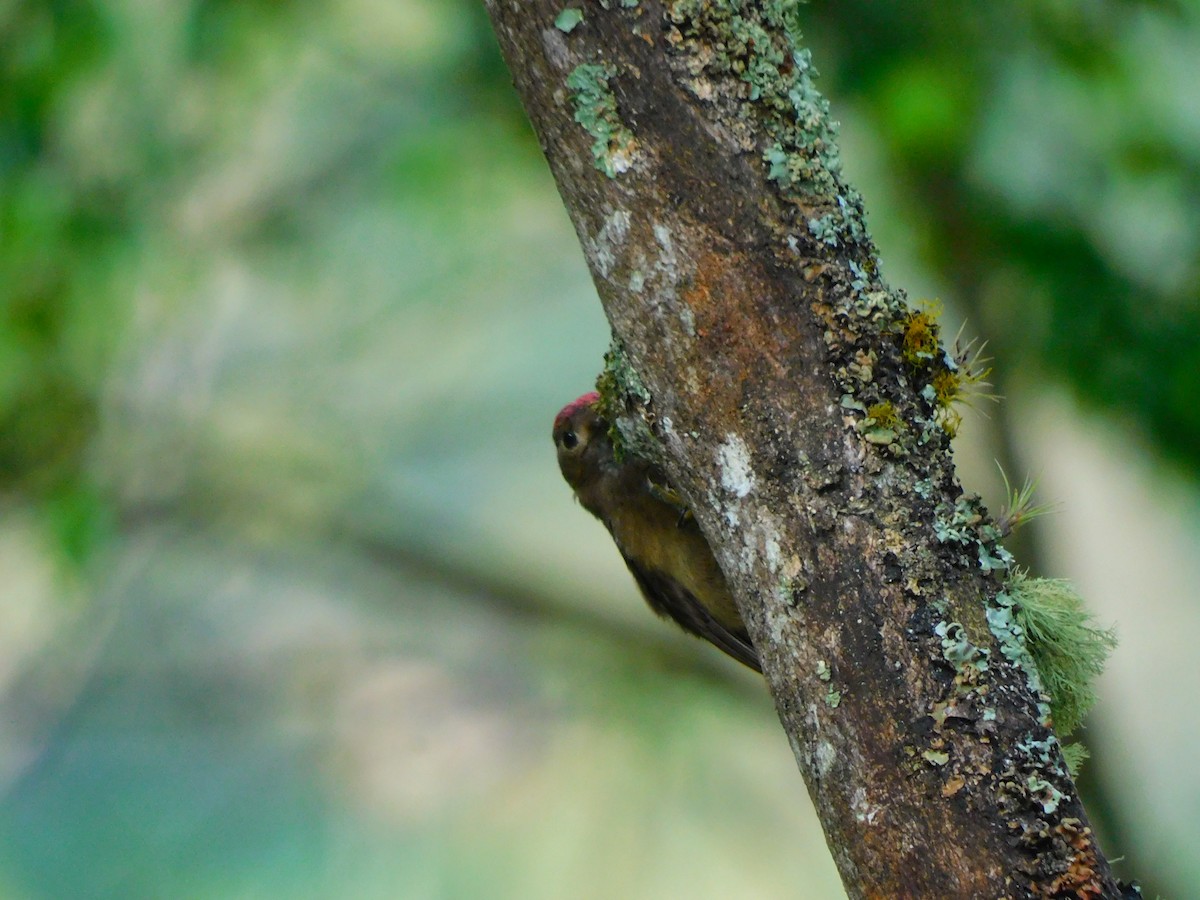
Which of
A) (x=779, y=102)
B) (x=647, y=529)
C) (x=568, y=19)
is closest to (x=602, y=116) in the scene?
(x=568, y=19)

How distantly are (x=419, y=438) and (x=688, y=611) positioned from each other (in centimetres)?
339

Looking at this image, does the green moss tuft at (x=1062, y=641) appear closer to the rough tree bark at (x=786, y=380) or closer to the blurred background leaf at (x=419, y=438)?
the rough tree bark at (x=786, y=380)

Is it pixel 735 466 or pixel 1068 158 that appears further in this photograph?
pixel 1068 158

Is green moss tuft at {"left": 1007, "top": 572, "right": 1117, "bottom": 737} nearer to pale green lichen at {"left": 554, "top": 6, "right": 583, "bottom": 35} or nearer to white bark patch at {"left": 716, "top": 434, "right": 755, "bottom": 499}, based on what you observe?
white bark patch at {"left": 716, "top": 434, "right": 755, "bottom": 499}

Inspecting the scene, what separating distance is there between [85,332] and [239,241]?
1130 mm

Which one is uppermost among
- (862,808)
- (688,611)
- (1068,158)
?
(1068,158)

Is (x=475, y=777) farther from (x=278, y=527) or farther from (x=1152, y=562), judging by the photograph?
(x=1152, y=562)

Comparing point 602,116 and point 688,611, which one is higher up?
point 602,116

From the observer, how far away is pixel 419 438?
19.2 ft

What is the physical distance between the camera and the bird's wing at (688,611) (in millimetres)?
2619

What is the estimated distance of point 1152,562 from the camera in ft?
17.8

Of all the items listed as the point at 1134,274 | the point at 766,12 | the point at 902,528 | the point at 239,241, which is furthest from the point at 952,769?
the point at 239,241

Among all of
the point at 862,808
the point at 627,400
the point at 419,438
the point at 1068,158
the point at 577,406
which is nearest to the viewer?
the point at 862,808

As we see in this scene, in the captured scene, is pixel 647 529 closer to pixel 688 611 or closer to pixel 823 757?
pixel 688 611
